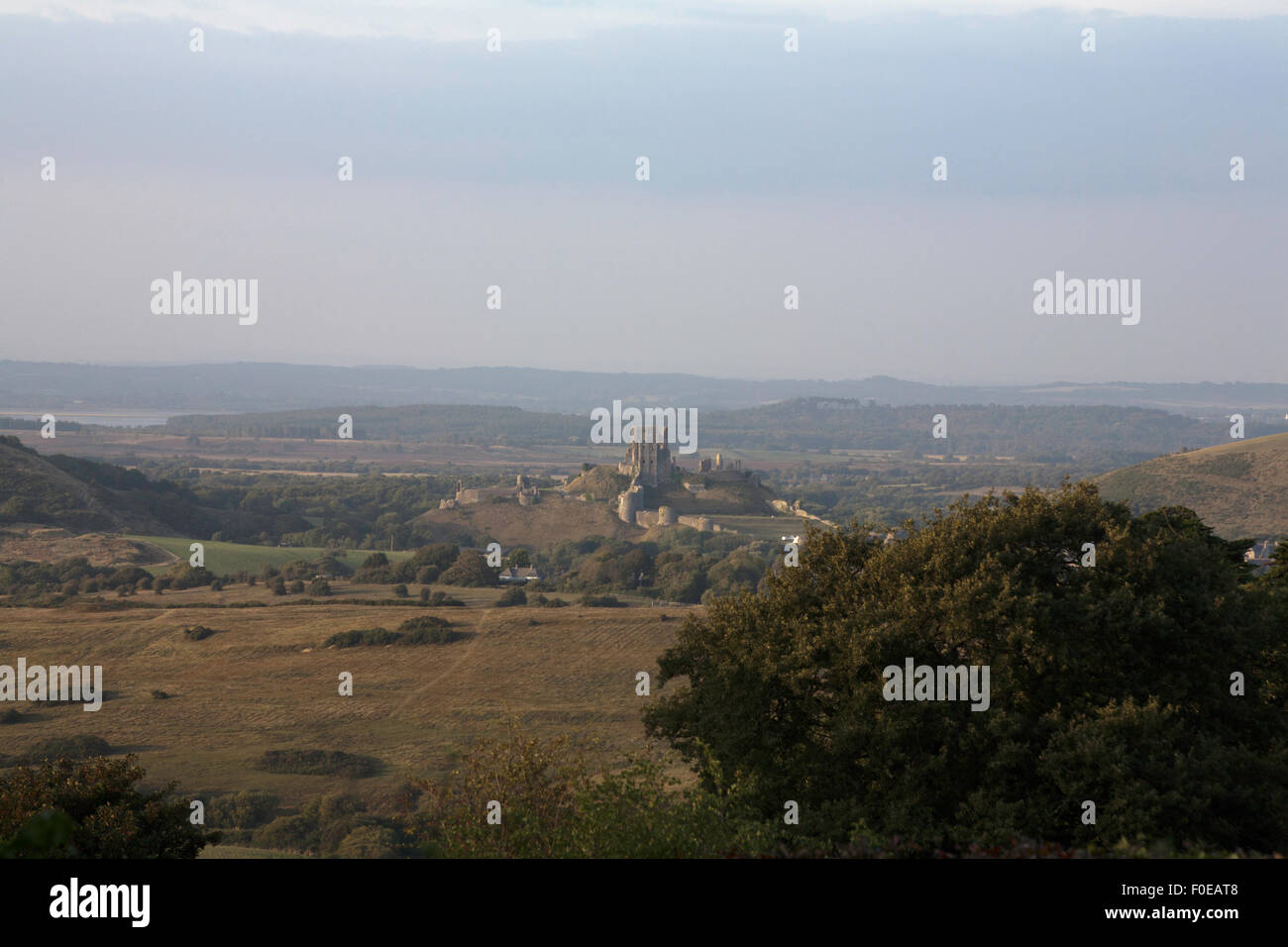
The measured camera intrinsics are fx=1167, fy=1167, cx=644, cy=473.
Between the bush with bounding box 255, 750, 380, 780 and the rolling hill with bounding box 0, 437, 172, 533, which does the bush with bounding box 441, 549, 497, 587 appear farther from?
the bush with bounding box 255, 750, 380, 780

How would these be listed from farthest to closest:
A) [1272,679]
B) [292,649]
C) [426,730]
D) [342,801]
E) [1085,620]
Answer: [292,649], [426,730], [342,801], [1272,679], [1085,620]

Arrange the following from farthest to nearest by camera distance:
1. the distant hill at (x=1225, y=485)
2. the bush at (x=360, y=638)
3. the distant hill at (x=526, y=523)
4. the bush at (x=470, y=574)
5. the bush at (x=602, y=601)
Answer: the distant hill at (x=526, y=523) → the distant hill at (x=1225, y=485) → the bush at (x=470, y=574) → the bush at (x=602, y=601) → the bush at (x=360, y=638)

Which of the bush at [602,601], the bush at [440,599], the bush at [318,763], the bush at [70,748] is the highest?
the bush at [70,748]

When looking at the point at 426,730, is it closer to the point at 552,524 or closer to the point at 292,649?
the point at 292,649
